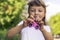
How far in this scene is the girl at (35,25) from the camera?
1.08m

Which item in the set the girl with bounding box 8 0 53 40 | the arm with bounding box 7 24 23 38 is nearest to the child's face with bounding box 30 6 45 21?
the girl with bounding box 8 0 53 40

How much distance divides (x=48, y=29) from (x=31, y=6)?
0.64 ft

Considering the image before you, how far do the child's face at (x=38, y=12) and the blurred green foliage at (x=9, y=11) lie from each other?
0.10 meters

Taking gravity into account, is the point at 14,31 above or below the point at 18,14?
below

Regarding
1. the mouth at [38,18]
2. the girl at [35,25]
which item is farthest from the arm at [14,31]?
the mouth at [38,18]

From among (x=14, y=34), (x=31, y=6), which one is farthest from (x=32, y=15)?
(x=14, y=34)

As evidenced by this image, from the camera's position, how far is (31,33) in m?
1.08

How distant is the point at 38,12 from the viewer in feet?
3.57

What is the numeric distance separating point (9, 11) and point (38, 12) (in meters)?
0.22

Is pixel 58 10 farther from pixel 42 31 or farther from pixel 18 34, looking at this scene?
pixel 18 34

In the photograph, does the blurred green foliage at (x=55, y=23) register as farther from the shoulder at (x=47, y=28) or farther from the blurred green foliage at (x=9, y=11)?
the blurred green foliage at (x=9, y=11)

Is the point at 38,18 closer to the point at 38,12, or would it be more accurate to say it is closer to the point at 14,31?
the point at 38,12

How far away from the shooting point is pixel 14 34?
1090 mm

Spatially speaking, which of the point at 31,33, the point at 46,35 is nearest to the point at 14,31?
the point at 31,33
